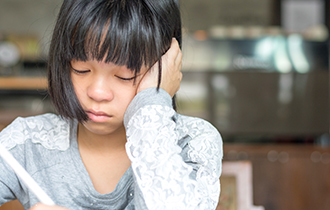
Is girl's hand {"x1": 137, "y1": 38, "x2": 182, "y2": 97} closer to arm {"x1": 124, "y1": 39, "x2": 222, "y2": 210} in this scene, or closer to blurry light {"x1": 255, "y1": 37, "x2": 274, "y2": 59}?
arm {"x1": 124, "y1": 39, "x2": 222, "y2": 210}

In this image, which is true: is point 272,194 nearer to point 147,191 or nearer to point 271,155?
point 271,155

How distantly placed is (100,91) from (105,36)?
11 centimetres

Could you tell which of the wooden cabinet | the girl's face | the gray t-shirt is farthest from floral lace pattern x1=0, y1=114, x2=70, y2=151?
the wooden cabinet

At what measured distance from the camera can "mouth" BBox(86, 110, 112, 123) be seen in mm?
708

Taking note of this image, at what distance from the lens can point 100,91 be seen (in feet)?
2.22

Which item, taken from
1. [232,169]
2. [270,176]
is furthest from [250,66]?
[232,169]

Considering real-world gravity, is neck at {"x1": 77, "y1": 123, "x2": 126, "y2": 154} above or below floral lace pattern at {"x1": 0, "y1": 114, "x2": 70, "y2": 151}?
below

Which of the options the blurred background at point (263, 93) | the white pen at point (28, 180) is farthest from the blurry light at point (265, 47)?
the white pen at point (28, 180)

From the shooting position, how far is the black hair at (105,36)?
0.68 meters

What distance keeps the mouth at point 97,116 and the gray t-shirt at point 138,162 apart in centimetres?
4

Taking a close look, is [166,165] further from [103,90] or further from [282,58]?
[282,58]

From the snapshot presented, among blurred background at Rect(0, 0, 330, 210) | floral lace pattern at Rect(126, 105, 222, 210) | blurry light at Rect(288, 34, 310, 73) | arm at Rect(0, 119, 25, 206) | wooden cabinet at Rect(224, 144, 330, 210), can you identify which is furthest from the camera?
blurry light at Rect(288, 34, 310, 73)

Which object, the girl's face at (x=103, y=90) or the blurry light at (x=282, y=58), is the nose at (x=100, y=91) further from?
the blurry light at (x=282, y=58)

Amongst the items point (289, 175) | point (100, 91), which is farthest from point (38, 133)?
point (289, 175)
